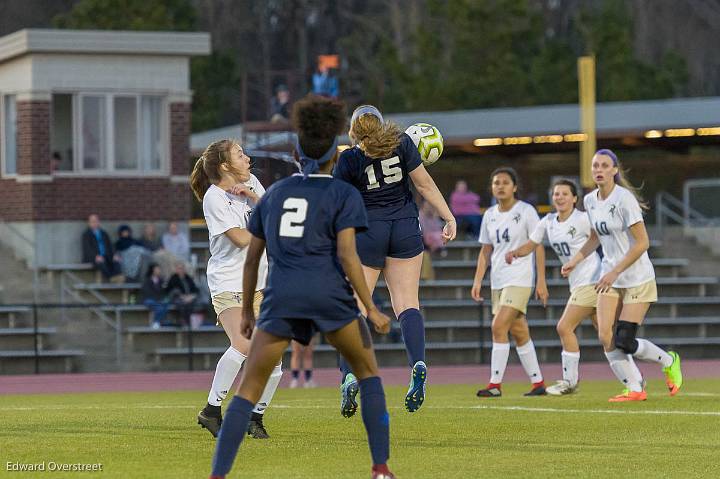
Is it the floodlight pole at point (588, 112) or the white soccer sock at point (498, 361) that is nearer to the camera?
the white soccer sock at point (498, 361)

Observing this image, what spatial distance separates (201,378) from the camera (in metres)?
22.5

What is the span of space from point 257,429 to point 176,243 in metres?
16.9

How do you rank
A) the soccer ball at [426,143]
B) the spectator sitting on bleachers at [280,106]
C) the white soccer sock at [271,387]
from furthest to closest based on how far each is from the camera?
the spectator sitting on bleachers at [280,106] → the soccer ball at [426,143] → the white soccer sock at [271,387]

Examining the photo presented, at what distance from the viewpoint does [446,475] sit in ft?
28.5

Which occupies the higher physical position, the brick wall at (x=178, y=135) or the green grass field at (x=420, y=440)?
the brick wall at (x=178, y=135)

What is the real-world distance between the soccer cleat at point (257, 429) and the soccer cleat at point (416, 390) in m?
1.05

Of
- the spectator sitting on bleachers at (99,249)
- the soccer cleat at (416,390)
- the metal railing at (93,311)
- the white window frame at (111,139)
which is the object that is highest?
the white window frame at (111,139)

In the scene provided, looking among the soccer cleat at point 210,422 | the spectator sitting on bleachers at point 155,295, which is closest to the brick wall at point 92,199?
the spectator sitting on bleachers at point 155,295

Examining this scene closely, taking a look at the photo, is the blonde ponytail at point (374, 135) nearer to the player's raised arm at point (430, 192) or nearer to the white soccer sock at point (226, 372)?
the player's raised arm at point (430, 192)

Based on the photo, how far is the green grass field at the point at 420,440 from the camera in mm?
8992

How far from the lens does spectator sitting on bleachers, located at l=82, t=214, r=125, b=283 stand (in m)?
26.7

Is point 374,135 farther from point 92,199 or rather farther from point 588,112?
point 588,112

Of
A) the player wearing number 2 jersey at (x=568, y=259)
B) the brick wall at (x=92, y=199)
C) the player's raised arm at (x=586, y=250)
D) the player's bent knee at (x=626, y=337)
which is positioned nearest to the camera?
the player's bent knee at (x=626, y=337)

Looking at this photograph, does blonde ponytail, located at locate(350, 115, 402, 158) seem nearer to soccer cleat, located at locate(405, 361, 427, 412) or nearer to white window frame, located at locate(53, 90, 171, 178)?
→ soccer cleat, located at locate(405, 361, 427, 412)
